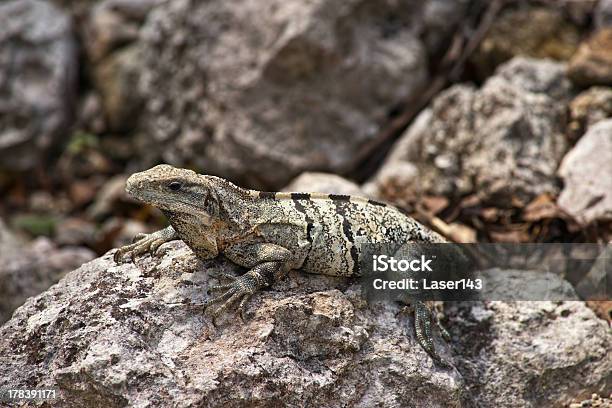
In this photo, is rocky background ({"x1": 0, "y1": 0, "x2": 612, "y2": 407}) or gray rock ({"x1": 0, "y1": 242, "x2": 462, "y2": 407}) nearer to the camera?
gray rock ({"x1": 0, "y1": 242, "x2": 462, "y2": 407})

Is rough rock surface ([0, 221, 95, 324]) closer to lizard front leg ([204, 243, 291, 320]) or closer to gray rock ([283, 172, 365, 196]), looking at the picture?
gray rock ([283, 172, 365, 196])

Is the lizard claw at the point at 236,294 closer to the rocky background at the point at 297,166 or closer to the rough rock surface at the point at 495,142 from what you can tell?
the rocky background at the point at 297,166

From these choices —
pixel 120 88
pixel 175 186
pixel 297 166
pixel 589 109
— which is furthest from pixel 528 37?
pixel 175 186

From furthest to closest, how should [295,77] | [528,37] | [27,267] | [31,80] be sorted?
[31,80] → [528,37] → [295,77] → [27,267]

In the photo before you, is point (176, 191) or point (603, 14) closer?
point (176, 191)

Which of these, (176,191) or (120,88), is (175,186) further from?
(120,88)

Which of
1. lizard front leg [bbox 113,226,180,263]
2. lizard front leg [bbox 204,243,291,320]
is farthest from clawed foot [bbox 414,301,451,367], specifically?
lizard front leg [bbox 113,226,180,263]
